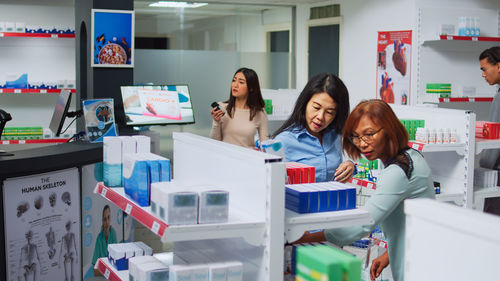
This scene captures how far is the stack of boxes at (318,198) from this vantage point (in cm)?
234

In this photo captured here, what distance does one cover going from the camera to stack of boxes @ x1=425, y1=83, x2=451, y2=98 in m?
6.72

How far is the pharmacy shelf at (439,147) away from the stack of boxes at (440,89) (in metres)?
2.10

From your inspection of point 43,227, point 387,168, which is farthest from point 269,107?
point 387,168

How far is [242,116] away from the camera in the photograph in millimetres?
5484

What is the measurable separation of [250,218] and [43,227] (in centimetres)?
249

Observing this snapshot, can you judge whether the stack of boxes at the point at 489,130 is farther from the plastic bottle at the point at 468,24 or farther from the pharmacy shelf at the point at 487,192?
the plastic bottle at the point at 468,24

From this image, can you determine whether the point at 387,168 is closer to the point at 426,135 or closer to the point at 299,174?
the point at 299,174

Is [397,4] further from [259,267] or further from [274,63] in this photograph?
[259,267]

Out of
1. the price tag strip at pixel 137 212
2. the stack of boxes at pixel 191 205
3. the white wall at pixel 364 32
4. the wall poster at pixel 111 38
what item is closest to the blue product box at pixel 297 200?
the stack of boxes at pixel 191 205

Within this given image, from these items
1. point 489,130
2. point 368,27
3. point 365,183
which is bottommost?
point 365,183

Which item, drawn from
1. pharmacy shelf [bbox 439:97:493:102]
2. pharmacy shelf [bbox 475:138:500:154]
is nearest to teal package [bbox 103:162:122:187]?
pharmacy shelf [bbox 475:138:500:154]

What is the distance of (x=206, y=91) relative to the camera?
360 inches

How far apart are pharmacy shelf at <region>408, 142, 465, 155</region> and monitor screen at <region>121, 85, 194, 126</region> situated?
1.94 metres

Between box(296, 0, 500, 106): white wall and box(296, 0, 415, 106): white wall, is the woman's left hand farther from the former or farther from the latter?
box(296, 0, 415, 106): white wall
